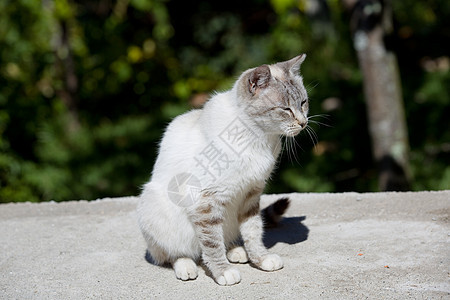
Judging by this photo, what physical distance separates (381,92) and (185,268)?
3.71m

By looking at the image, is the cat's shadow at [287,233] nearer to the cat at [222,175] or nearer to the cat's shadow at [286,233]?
the cat's shadow at [286,233]

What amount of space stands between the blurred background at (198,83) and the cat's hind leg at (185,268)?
3.52 meters

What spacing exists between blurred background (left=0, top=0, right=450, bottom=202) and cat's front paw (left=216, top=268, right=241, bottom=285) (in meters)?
3.53

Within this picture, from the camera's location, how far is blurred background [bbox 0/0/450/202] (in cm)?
679

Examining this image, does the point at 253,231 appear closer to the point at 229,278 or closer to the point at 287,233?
the point at 229,278

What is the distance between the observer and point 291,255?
3.57m

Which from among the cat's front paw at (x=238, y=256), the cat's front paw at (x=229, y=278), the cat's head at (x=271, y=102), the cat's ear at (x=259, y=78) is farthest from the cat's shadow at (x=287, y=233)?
the cat's ear at (x=259, y=78)

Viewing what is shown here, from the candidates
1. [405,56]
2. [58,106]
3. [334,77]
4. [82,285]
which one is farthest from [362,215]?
[58,106]

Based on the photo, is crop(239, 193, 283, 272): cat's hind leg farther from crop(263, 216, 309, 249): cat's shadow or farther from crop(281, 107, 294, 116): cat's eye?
crop(281, 107, 294, 116): cat's eye

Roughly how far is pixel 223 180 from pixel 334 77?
223 inches

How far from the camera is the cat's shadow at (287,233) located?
3.86m

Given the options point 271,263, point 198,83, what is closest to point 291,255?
point 271,263

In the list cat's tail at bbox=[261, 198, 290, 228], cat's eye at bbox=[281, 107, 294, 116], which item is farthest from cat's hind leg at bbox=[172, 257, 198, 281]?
cat's eye at bbox=[281, 107, 294, 116]

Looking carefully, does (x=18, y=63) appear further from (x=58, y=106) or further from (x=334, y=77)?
(x=334, y=77)
